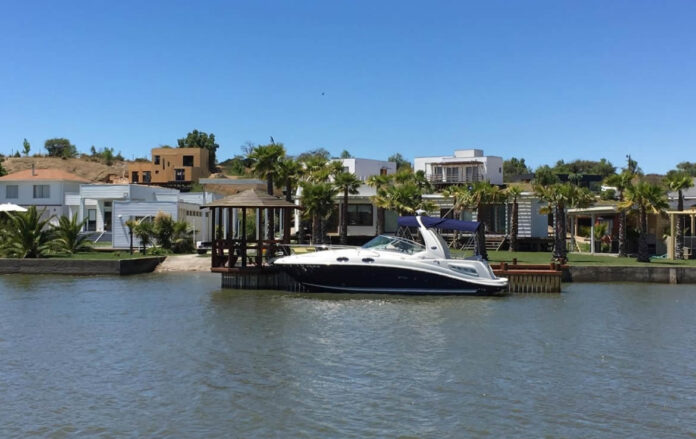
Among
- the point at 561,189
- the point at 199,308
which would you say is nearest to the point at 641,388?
the point at 199,308

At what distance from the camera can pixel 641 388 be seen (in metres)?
13.7

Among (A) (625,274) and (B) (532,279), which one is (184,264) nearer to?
(B) (532,279)

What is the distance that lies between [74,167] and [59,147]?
17336 mm

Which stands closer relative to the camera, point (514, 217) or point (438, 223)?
point (438, 223)

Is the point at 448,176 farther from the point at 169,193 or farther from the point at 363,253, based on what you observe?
the point at 363,253

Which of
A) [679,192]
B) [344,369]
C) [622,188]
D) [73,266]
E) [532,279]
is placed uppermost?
[622,188]

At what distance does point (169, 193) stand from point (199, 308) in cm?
3354

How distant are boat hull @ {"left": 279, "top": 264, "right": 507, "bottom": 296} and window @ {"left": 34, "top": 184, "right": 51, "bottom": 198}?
129 feet

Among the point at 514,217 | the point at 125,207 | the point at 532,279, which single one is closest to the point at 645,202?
the point at 514,217

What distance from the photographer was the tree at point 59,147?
116625 millimetres

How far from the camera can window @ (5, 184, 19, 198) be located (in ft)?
196

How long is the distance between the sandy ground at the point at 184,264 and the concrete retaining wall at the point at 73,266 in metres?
0.97

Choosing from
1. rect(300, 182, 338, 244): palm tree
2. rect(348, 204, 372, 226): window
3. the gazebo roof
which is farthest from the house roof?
the gazebo roof

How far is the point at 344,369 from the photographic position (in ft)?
48.7
